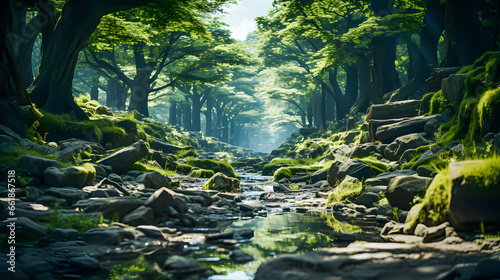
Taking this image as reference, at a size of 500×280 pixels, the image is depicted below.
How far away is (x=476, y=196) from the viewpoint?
386 centimetres

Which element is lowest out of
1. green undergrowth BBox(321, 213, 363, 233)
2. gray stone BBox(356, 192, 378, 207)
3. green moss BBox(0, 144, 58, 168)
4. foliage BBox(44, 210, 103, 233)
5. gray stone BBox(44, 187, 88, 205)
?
green undergrowth BBox(321, 213, 363, 233)

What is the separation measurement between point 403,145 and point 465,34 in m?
5.45

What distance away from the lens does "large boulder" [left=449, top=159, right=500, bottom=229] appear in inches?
151

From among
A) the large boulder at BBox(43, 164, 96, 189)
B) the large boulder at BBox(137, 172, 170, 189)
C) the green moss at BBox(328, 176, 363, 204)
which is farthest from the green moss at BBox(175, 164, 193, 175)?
the green moss at BBox(328, 176, 363, 204)

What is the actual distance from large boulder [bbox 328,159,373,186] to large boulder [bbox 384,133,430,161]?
199 centimetres

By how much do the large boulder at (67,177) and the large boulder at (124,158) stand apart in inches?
96.8

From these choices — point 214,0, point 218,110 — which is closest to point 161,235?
point 214,0

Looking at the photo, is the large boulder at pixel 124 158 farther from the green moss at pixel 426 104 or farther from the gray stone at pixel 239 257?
the green moss at pixel 426 104

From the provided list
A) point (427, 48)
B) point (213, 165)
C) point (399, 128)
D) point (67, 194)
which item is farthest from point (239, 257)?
point (427, 48)

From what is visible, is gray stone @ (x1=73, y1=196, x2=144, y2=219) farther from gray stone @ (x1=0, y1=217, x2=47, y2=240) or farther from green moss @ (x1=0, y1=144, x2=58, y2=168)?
green moss @ (x1=0, y1=144, x2=58, y2=168)

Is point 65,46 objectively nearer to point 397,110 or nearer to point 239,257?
point 239,257

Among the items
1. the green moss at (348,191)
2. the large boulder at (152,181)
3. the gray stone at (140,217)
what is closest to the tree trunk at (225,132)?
the large boulder at (152,181)

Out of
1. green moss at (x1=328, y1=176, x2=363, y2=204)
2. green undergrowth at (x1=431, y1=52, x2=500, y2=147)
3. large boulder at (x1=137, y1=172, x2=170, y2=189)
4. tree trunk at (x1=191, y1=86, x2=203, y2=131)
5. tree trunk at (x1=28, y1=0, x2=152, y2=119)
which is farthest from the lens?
tree trunk at (x1=191, y1=86, x2=203, y2=131)

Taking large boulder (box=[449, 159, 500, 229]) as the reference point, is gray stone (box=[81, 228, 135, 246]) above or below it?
below
